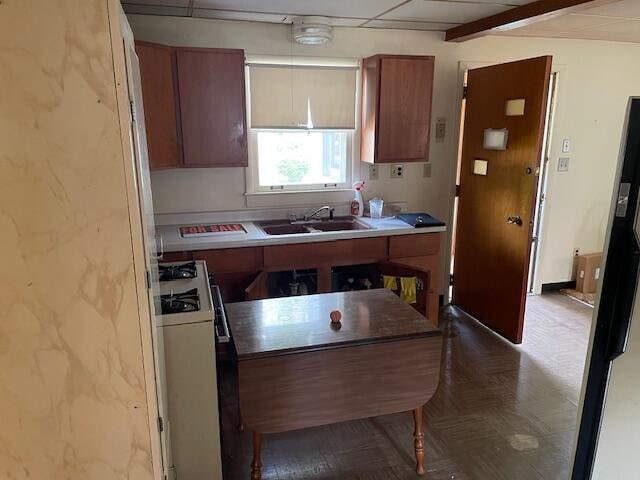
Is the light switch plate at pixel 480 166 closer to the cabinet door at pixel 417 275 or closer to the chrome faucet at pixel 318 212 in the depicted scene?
the cabinet door at pixel 417 275

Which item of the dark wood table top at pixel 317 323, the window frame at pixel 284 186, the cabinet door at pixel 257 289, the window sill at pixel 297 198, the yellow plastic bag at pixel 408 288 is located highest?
the window frame at pixel 284 186

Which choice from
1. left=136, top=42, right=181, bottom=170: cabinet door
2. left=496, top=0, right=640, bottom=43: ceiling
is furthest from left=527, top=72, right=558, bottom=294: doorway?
left=136, top=42, right=181, bottom=170: cabinet door

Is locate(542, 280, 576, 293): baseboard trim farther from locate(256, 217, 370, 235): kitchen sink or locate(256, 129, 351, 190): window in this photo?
locate(256, 129, 351, 190): window

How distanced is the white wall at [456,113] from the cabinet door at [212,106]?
321mm

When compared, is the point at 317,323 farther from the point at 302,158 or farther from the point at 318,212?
the point at 302,158

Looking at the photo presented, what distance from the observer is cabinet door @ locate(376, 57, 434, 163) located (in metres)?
3.41

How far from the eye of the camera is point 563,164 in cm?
431

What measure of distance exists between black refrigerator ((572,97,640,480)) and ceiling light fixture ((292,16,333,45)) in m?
2.17

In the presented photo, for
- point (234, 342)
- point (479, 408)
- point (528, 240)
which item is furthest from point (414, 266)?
point (234, 342)

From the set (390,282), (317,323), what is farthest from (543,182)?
(317,323)

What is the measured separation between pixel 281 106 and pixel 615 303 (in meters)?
2.56

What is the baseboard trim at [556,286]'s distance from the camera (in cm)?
462

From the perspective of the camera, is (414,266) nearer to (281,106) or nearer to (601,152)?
(281,106)

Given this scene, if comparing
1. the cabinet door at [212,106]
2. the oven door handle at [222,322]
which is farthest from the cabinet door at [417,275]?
the oven door handle at [222,322]
